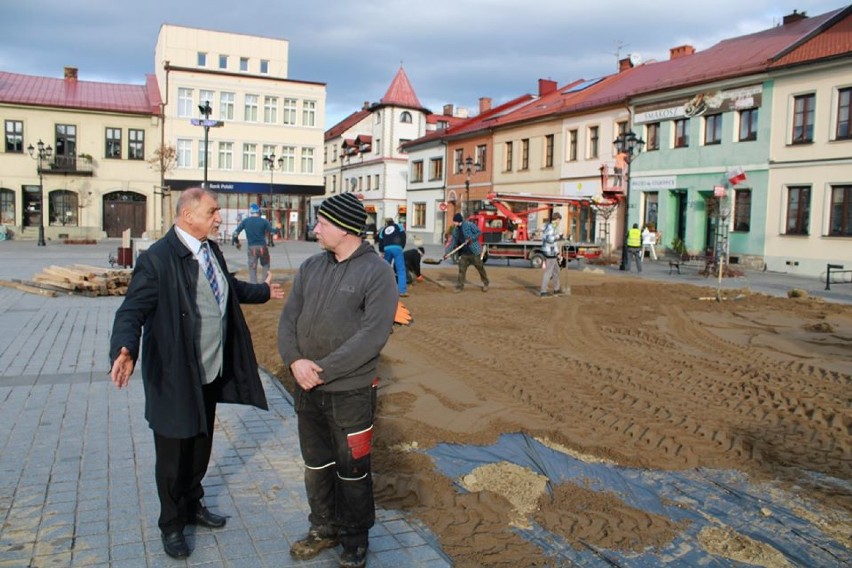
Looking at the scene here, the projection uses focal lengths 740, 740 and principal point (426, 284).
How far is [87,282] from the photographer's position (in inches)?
583

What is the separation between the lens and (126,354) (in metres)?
3.48

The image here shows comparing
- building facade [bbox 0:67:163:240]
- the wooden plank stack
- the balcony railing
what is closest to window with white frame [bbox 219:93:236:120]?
building facade [bbox 0:67:163:240]

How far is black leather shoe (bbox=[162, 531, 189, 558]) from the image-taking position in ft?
12.1

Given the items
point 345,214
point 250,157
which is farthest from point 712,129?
point 250,157

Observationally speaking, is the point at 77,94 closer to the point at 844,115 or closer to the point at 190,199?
the point at 844,115

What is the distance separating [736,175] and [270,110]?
3381 centimetres

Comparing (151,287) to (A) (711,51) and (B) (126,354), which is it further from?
(A) (711,51)

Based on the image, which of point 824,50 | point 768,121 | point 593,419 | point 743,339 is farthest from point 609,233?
point 593,419

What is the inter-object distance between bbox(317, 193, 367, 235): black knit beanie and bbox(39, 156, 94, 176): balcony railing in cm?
4722

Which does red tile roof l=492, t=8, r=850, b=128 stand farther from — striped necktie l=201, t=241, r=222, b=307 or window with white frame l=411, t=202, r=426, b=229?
striped necktie l=201, t=241, r=222, b=307

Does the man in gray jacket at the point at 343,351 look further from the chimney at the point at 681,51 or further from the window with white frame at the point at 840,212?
the chimney at the point at 681,51

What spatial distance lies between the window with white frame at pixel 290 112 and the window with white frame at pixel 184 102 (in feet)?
21.0

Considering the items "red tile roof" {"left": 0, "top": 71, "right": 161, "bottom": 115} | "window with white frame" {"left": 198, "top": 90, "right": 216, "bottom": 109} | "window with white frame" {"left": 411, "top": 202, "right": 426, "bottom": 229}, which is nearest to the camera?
"red tile roof" {"left": 0, "top": 71, "right": 161, "bottom": 115}

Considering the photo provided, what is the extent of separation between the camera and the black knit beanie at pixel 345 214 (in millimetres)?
3627
